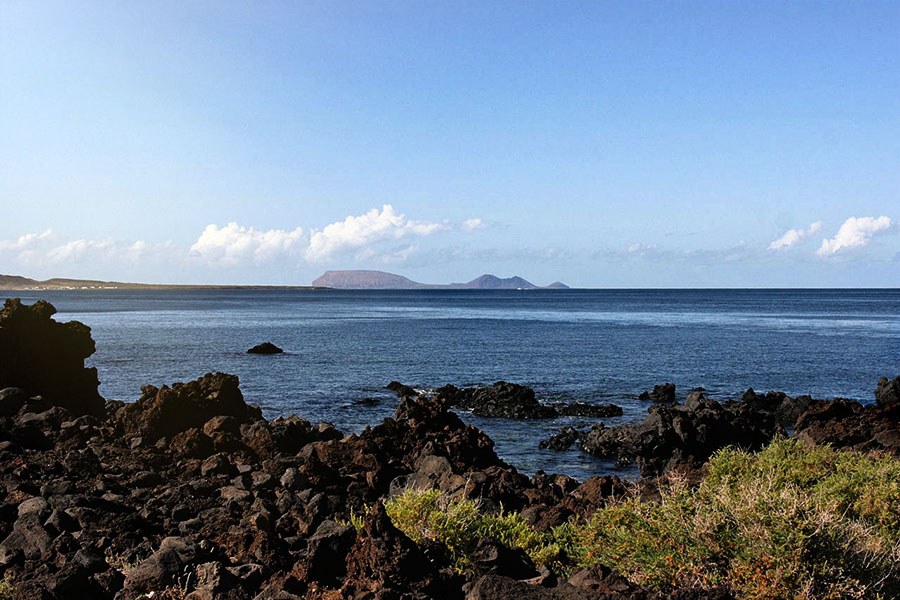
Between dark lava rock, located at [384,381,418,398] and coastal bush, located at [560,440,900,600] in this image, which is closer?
coastal bush, located at [560,440,900,600]

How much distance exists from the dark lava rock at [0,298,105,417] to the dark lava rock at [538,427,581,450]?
58.4 feet

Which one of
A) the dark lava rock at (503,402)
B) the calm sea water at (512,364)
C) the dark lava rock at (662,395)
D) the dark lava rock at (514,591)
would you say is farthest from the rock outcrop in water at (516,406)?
the dark lava rock at (514,591)

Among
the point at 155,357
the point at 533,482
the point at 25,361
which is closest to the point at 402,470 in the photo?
the point at 533,482

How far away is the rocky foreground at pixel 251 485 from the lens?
8.55m

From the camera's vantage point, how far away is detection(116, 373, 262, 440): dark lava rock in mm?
20750

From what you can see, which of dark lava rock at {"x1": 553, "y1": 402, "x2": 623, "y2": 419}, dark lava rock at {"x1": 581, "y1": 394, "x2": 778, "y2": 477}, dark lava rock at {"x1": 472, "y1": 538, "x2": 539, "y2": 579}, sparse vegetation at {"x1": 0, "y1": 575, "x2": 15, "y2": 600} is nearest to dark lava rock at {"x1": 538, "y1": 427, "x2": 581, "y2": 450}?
dark lava rock at {"x1": 581, "y1": 394, "x2": 778, "y2": 477}

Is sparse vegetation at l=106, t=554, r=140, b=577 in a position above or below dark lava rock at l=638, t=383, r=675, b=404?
above

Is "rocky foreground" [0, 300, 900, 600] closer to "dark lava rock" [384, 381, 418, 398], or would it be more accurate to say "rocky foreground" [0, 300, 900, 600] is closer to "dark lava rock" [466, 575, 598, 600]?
"dark lava rock" [466, 575, 598, 600]

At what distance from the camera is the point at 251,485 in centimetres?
1545

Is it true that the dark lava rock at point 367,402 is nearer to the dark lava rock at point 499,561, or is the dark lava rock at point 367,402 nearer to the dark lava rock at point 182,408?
the dark lava rock at point 182,408

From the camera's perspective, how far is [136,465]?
17281mm

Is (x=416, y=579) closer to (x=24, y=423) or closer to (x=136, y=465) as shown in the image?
(x=136, y=465)

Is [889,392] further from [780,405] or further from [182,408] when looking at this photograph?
[182,408]

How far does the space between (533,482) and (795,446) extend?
6.37 meters
